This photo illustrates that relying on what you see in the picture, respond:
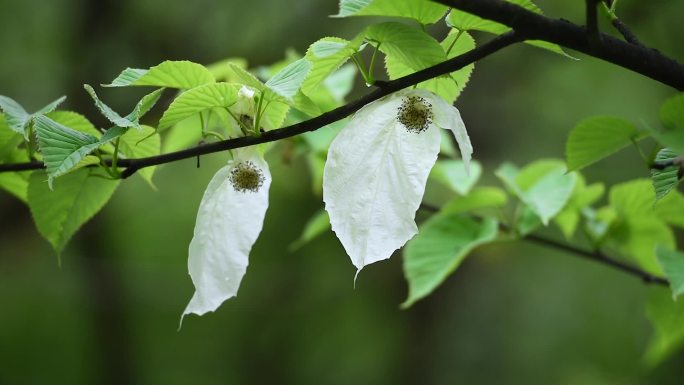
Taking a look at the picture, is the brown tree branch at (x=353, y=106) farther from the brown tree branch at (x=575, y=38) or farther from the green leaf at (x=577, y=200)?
the green leaf at (x=577, y=200)

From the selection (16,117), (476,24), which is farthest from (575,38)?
(16,117)

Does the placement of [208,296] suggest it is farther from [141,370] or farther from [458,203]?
[141,370]

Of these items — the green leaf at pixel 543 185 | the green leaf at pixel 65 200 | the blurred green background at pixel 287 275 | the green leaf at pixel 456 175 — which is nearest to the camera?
the green leaf at pixel 65 200

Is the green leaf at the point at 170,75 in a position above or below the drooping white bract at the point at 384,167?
above

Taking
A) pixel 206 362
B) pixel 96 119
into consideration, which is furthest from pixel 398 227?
pixel 206 362

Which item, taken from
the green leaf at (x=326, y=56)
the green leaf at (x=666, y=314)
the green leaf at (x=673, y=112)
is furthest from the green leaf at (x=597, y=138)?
the green leaf at (x=666, y=314)

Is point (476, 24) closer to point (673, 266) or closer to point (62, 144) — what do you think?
point (62, 144)
